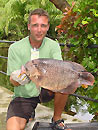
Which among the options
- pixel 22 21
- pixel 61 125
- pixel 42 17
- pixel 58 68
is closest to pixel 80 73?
Result: pixel 58 68

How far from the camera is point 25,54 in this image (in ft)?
7.49

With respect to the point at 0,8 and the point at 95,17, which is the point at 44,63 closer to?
the point at 95,17

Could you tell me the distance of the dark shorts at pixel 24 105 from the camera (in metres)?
2.33

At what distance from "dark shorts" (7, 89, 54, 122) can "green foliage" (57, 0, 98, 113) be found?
48 cm

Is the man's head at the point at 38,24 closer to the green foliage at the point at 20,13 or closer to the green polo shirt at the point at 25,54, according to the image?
the green polo shirt at the point at 25,54

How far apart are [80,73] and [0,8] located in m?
18.7

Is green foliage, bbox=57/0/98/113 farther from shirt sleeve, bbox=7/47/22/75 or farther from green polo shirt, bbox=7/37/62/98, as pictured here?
shirt sleeve, bbox=7/47/22/75

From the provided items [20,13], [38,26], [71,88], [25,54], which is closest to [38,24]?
[38,26]

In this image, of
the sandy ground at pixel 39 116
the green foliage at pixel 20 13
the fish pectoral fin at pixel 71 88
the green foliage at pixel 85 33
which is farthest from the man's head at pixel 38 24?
the green foliage at pixel 20 13

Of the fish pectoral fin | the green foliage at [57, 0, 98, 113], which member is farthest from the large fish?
the green foliage at [57, 0, 98, 113]

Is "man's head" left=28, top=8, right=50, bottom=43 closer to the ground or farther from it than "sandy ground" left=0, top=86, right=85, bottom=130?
farther from it

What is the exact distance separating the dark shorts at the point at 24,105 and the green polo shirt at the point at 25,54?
0.19 ft

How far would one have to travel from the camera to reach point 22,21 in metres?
19.0

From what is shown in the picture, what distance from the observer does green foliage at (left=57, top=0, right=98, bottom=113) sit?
7.75 ft
